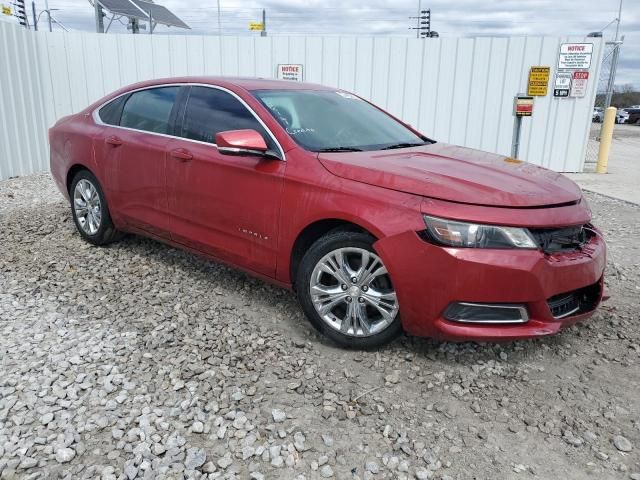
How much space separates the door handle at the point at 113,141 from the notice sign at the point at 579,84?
26.5ft

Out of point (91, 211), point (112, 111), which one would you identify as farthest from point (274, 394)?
point (112, 111)

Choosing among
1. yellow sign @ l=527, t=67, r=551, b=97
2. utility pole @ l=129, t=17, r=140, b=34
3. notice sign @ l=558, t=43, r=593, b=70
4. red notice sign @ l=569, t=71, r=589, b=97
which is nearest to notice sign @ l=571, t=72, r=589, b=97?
red notice sign @ l=569, t=71, r=589, b=97

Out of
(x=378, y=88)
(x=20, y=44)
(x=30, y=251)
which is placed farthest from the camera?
(x=378, y=88)

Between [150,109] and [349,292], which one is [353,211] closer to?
[349,292]

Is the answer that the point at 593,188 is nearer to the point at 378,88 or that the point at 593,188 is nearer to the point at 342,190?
the point at 378,88

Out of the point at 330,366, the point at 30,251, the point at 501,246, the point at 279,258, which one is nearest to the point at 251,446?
the point at 330,366

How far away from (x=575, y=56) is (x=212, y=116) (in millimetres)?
7879

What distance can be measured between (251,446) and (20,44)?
27.9 feet

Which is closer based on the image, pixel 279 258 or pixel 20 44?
pixel 279 258

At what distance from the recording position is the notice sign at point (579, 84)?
940cm

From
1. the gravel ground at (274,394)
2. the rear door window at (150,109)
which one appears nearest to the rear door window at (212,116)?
the rear door window at (150,109)

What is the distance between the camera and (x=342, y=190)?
3.03 meters

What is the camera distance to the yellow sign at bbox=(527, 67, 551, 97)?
930 cm

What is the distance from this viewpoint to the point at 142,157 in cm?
417
